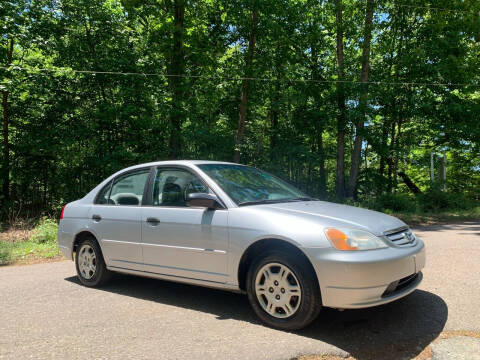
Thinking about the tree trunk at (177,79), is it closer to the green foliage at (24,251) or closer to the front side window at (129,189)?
the green foliage at (24,251)

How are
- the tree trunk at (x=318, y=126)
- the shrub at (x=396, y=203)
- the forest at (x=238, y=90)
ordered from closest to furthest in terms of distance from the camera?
the shrub at (x=396, y=203) → the forest at (x=238, y=90) → the tree trunk at (x=318, y=126)

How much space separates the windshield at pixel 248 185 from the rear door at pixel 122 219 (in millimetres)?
1006

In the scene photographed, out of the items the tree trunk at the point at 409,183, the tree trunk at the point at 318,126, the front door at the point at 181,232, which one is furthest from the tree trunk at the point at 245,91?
the front door at the point at 181,232

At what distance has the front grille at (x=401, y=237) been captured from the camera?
391 cm

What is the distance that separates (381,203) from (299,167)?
5.27m

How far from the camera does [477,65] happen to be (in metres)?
20.3

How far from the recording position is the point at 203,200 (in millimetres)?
4355

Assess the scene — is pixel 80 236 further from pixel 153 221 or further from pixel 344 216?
pixel 344 216

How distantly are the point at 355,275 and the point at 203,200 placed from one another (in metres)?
1.72

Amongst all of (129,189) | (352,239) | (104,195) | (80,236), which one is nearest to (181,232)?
(129,189)

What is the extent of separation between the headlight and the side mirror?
127 cm

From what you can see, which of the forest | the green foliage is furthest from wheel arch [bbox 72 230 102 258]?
the forest

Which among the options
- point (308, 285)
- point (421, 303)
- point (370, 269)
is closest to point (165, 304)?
point (308, 285)

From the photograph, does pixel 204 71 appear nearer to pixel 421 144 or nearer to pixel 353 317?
pixel 421 144
